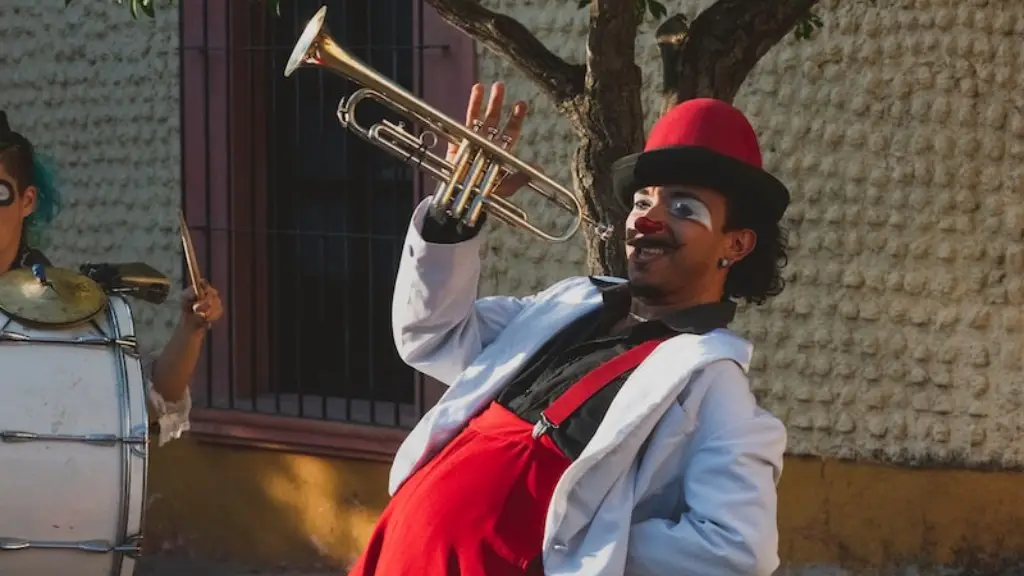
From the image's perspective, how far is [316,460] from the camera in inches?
246

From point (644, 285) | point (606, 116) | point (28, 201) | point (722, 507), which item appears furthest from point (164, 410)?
point (722, 507)

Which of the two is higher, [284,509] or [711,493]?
[711,493]

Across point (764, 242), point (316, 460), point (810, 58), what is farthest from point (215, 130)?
point (764, 242)

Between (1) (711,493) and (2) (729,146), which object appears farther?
(2) (729,146)

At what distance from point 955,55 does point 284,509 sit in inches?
139

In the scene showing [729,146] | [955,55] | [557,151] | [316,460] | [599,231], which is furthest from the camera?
[316,460]

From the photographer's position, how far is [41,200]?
145 inches

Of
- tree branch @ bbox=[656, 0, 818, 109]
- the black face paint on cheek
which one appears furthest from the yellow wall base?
the black face paint on cheek

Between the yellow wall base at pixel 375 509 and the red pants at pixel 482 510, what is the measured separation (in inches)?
128

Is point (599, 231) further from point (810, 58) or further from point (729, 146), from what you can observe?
point (810, 58)

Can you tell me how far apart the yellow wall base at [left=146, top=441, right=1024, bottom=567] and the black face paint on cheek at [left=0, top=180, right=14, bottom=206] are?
112 inches

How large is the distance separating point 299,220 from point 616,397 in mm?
4529

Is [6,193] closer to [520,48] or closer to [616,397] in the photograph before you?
→ [520,48]

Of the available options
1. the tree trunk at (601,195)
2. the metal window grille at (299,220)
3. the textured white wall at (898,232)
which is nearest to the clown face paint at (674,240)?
the tree trunk at (601,195)
